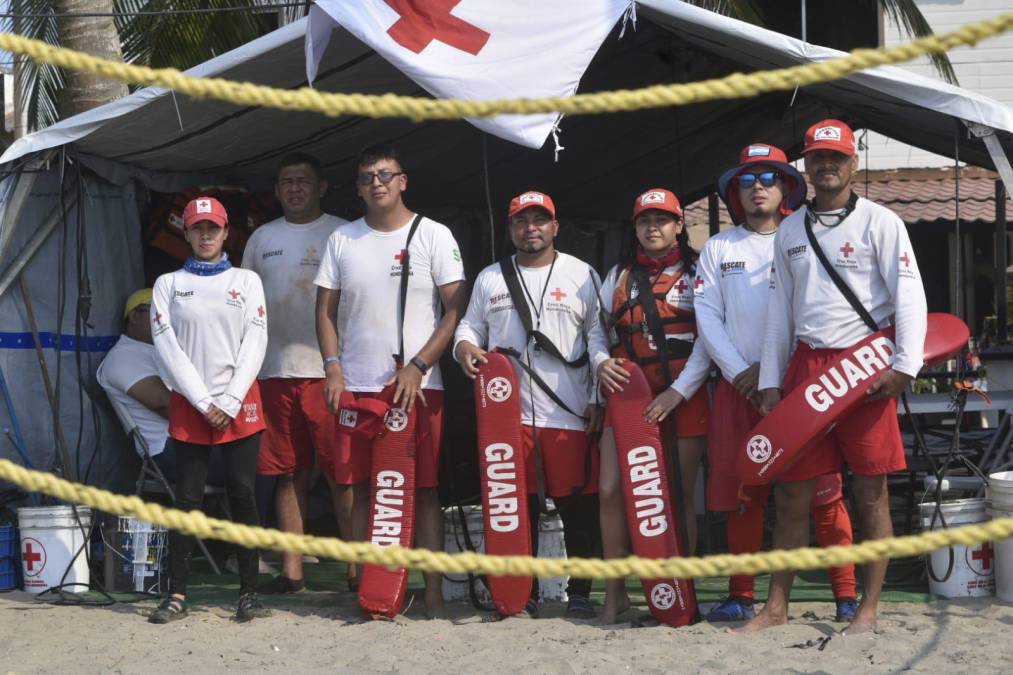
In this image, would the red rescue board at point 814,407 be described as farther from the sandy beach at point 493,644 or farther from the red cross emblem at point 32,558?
the red cross emblem at point 32,558

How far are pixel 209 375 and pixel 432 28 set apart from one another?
5.91 feet

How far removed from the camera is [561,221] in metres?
10.2

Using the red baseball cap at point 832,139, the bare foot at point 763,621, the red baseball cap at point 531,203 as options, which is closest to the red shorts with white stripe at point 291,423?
the red baseball cap at point 531,203

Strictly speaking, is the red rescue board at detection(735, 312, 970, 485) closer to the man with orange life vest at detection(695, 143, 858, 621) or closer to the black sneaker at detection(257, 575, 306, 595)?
the man with orange life vest at detection(695, 143, 858, 621)

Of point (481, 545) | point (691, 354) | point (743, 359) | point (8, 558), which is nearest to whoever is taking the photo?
point (743, 359)

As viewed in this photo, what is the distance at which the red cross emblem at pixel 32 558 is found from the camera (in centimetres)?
655

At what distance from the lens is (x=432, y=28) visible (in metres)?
5.93

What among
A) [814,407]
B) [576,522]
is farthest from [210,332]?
[814,407]

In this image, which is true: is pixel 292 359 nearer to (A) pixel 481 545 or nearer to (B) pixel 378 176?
(B) pixel 378 176

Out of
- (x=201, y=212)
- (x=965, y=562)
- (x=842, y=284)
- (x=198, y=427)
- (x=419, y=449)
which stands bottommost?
(x=965, y=562)

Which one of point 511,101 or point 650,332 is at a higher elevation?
point 511,101

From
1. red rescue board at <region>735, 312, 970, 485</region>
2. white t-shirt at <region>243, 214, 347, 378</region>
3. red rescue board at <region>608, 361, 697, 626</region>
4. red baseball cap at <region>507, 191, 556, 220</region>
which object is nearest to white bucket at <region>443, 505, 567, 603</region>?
red rescue board at <region>608, 361, 697, 626</region>

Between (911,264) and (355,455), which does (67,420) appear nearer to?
(355,455)

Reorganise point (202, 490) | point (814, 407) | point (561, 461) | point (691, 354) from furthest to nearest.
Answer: point (202, 490)
point (561, 461)
point (691, 354)
point (814, 407)
